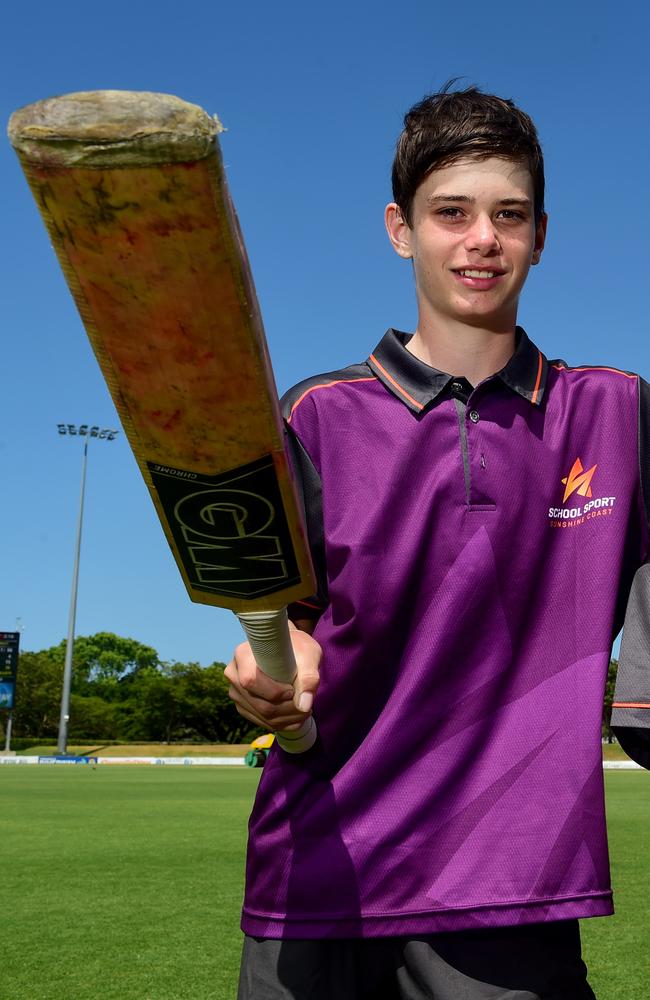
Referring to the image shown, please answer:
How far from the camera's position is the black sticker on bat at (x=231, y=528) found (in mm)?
1444

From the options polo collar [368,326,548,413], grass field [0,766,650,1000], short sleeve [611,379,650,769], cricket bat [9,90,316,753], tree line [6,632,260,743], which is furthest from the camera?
tree line [6,632,260,743]

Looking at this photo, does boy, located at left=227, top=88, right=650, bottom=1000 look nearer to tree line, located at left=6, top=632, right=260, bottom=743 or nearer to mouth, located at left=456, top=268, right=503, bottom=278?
mouth, located at left=456, top=268, right=503, bottom=278

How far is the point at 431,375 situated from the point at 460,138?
1.41 ft

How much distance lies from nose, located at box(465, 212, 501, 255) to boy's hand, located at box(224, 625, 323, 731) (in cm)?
73

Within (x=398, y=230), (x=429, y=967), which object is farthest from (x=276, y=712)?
(x=398, y=230)

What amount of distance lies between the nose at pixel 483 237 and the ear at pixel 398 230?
228mm

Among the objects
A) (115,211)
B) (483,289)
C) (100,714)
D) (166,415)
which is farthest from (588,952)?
(100,714)

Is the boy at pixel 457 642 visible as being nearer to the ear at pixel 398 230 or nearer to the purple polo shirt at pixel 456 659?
the purple polo shirt at pixel 456 659

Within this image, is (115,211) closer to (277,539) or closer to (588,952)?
(277,539)

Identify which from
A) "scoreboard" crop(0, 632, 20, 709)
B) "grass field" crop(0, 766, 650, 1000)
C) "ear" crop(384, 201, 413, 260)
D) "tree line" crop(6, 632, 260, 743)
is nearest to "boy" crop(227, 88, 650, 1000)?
"ear" crop(384, 201, 413, 260)

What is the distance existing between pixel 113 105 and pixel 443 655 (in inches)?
39.0

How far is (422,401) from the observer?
183cm

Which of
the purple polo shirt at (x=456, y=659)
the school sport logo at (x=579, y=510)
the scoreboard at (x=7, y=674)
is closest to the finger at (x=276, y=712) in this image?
the purple polo shirt at (x=456, y=659)

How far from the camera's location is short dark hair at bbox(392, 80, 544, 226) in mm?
1867
